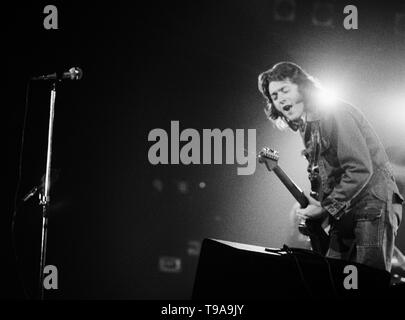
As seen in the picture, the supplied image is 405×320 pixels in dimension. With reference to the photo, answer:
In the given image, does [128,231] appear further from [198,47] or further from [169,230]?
[198,47]

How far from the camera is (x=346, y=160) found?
109 inches

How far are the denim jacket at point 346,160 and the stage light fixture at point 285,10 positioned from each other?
73cm

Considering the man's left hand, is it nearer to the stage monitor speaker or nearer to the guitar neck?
the guitar neck

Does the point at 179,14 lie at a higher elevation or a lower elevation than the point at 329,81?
higher

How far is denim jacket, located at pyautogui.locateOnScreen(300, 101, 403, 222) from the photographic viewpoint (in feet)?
9.08

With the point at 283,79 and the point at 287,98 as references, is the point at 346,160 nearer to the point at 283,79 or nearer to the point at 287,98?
the point at 287,98

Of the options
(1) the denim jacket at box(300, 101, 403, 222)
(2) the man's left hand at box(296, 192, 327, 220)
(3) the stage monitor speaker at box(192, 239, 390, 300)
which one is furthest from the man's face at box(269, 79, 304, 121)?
(3) the stage monitor speaker at box(192, 239, 390, 300)

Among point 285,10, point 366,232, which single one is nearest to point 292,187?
point 366,232

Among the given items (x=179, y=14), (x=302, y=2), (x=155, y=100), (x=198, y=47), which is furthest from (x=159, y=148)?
(x=302, y=2)

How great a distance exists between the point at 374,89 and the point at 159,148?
161cm

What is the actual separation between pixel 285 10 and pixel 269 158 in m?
1.09

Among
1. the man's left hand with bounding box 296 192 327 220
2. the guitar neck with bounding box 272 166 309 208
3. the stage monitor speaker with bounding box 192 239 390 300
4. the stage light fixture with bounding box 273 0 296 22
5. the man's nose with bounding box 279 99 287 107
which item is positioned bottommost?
the stage monitor speaker with bounding box 192 239 390 300

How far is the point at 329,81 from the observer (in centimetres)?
303

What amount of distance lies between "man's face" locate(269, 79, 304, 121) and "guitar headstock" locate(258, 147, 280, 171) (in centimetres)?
28
